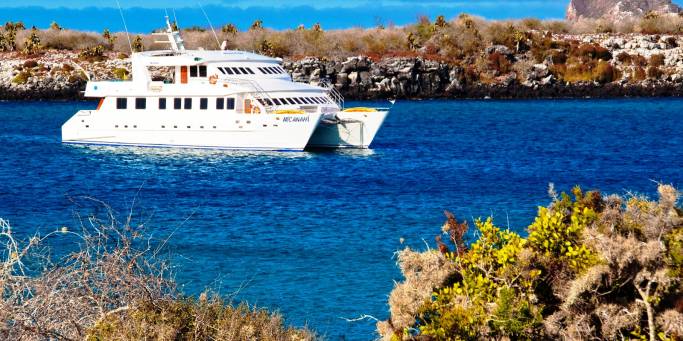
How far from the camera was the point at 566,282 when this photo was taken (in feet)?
30.7

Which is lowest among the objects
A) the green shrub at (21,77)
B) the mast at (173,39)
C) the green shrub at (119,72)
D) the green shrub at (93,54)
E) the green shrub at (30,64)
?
the green shrub at (21,77)

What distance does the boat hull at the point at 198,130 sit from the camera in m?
39.2

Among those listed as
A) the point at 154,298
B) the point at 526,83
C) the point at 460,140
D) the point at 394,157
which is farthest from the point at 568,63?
the point at 154,298

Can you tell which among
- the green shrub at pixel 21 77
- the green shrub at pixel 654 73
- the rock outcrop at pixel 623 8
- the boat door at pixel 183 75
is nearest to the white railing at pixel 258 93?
the boat door at pixel 183 75

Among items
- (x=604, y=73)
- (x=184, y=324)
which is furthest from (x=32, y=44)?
(x=184, y=324)

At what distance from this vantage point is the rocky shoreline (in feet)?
262

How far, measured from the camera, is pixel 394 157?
40.3 m

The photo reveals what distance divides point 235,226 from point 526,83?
2408 inches

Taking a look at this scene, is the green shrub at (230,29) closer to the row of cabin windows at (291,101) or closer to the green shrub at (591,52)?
the green shrub at (591,52)

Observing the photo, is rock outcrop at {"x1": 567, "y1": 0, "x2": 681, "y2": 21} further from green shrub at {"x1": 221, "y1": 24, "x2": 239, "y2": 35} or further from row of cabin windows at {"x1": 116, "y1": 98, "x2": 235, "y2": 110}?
row of cabin windows at {"x1": 116, "y1": 98, "x2": 235, "y2": 110}

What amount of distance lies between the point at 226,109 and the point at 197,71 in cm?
214

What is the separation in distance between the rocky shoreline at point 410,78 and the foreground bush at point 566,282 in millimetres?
68537

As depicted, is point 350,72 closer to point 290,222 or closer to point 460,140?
point 460,140

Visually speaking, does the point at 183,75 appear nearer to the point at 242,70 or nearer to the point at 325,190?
the point at 242,70
